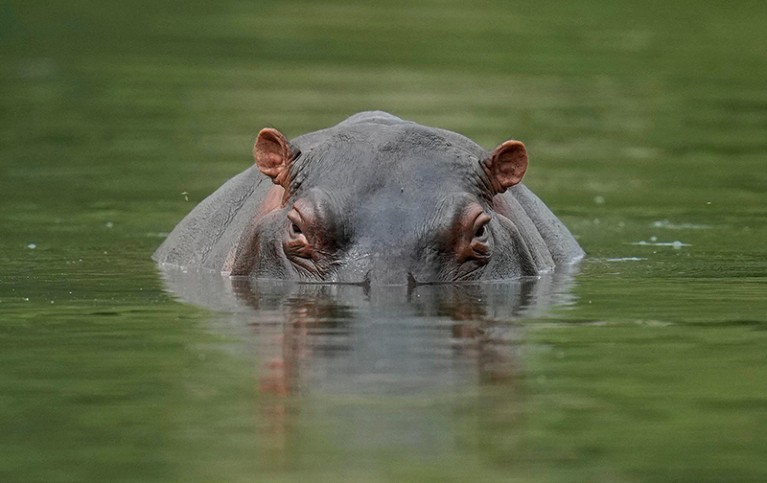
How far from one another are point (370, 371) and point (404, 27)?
2710 cm

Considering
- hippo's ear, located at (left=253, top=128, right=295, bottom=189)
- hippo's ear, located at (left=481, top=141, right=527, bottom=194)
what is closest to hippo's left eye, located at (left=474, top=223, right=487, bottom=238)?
hippo's ear, located at (left=481, top=141, right=527, bottom=194)

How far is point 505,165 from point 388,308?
2.11 meters

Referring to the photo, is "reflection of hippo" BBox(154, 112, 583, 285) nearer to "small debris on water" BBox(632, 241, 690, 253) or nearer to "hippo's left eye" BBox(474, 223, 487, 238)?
"hippo's left eye" BBox(474, 223, 487, 238)

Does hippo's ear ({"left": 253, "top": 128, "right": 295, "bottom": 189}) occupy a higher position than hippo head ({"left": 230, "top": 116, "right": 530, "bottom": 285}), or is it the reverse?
hippo's ear ({"left": 253, "top": 128, "right": 295, "bottom": 189})

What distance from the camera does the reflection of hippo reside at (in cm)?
1096

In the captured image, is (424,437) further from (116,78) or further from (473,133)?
(116,78)

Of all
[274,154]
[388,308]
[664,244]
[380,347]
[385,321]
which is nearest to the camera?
[380,347]

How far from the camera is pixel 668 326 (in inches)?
394

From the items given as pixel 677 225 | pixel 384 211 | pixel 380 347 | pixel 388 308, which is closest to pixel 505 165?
pixel 384 211

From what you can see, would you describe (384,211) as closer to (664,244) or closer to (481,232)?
(481,232)

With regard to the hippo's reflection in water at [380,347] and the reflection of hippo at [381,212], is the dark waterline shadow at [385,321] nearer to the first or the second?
the hippo's reflection in water at [380,347]

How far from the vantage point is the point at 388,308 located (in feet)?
33.3

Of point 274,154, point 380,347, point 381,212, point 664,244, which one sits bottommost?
point 380,347

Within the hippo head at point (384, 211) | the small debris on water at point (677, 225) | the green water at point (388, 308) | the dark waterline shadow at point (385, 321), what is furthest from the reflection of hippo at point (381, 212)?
the small debris on water at point (677, 225)
